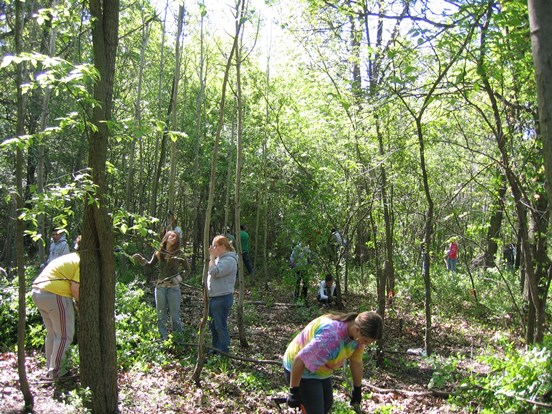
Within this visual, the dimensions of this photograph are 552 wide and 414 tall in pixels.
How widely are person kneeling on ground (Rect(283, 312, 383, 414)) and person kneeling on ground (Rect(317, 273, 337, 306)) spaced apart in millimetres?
7522

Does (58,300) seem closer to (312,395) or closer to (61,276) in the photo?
(61,276)

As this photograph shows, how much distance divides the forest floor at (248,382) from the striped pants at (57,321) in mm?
245

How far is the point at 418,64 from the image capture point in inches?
272

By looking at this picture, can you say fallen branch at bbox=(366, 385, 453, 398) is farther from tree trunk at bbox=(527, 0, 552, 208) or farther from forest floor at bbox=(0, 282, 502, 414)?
tree trunk at bbox=(527, 0, 552, 208)

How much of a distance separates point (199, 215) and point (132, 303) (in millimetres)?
14719

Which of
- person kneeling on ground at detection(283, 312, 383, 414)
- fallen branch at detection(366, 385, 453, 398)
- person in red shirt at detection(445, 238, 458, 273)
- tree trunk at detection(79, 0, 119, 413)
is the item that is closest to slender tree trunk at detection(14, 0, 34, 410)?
tree trunk at detection(79, 0, 119, 413)

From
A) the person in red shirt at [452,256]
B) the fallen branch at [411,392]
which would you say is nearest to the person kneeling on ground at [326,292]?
the fallen branch at [411,392]

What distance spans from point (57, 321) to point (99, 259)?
5.26 feet

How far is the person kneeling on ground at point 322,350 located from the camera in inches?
140

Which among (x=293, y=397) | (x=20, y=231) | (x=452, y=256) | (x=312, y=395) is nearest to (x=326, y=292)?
(x=312, y=395)

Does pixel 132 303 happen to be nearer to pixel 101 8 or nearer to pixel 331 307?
pixel 101 8

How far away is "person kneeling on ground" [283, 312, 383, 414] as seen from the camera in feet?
11.7

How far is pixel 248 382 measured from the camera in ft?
20.0

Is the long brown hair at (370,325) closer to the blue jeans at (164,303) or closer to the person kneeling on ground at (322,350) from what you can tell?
the person kneeling on ground at (322,350)
